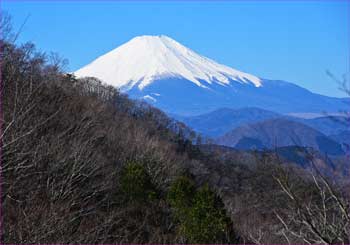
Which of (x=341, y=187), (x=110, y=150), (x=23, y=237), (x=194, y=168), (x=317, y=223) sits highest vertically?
(x=194, y=168)

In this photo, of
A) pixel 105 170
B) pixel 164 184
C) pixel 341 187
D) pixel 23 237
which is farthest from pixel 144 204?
pixel 341 187

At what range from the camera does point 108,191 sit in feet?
68.2

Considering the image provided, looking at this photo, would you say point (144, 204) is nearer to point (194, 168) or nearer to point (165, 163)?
point (165, 163)

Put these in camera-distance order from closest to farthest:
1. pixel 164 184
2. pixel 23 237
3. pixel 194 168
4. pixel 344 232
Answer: pixel 344 232 < pixel 23 237 < pixel 164 184 < pixel 194 168

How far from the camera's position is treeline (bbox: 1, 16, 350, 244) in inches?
181

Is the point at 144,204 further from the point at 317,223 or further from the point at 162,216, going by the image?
the point at 317,223

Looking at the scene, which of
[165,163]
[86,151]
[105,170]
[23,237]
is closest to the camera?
[23,237]

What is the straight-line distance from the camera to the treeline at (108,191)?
4586mm

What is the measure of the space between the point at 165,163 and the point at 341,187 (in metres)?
28.7

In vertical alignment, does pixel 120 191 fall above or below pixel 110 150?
below

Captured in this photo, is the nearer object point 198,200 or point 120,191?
point 198,200

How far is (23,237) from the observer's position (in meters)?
7.99

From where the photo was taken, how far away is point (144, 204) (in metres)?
21.0

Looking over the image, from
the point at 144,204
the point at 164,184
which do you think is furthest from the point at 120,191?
the point at 164,184
